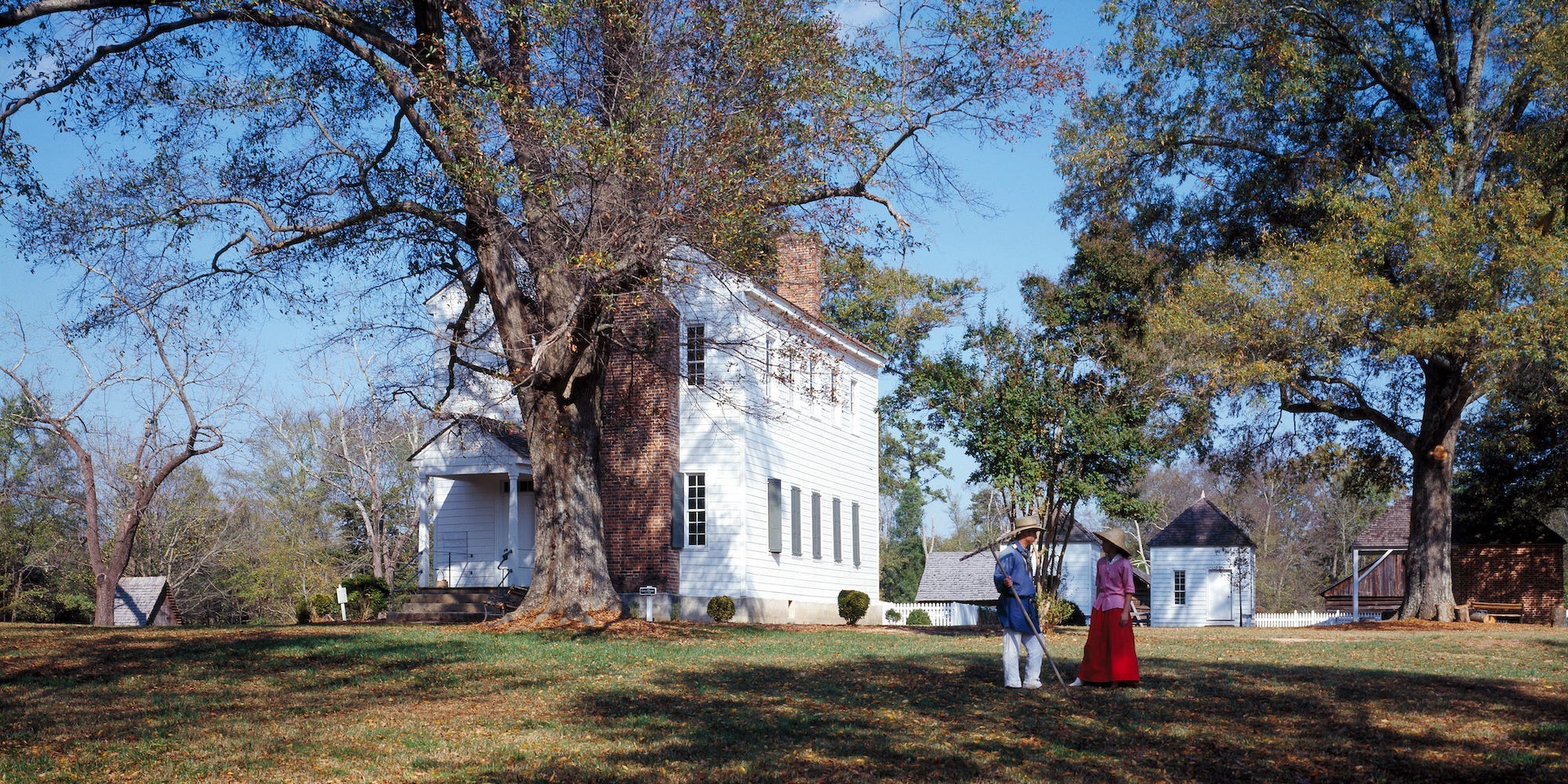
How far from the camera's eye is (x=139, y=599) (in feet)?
131

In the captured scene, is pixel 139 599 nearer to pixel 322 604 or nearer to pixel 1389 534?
pixel 322 604

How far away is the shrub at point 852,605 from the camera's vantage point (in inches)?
1224

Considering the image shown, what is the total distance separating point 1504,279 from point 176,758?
74.6 ft

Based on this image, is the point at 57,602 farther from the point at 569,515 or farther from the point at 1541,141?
the point at 1541,141

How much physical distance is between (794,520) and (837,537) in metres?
3.23

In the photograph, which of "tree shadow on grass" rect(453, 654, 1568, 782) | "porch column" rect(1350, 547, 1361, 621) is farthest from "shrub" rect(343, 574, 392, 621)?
"porch column" rect(1350, 547, 1361, 621)

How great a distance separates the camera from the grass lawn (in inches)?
309

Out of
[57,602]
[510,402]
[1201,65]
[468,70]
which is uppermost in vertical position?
[1201,65]

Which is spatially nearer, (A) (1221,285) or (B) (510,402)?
(A) (1221,285)

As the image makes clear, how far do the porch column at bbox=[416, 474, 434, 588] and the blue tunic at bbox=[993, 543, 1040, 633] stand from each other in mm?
20123


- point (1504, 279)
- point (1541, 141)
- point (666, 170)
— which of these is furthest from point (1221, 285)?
point (666, 170)

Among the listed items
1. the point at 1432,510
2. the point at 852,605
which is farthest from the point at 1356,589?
the point at 852,605

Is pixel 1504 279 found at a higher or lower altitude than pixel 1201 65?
lower

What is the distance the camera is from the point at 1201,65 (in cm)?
2741
